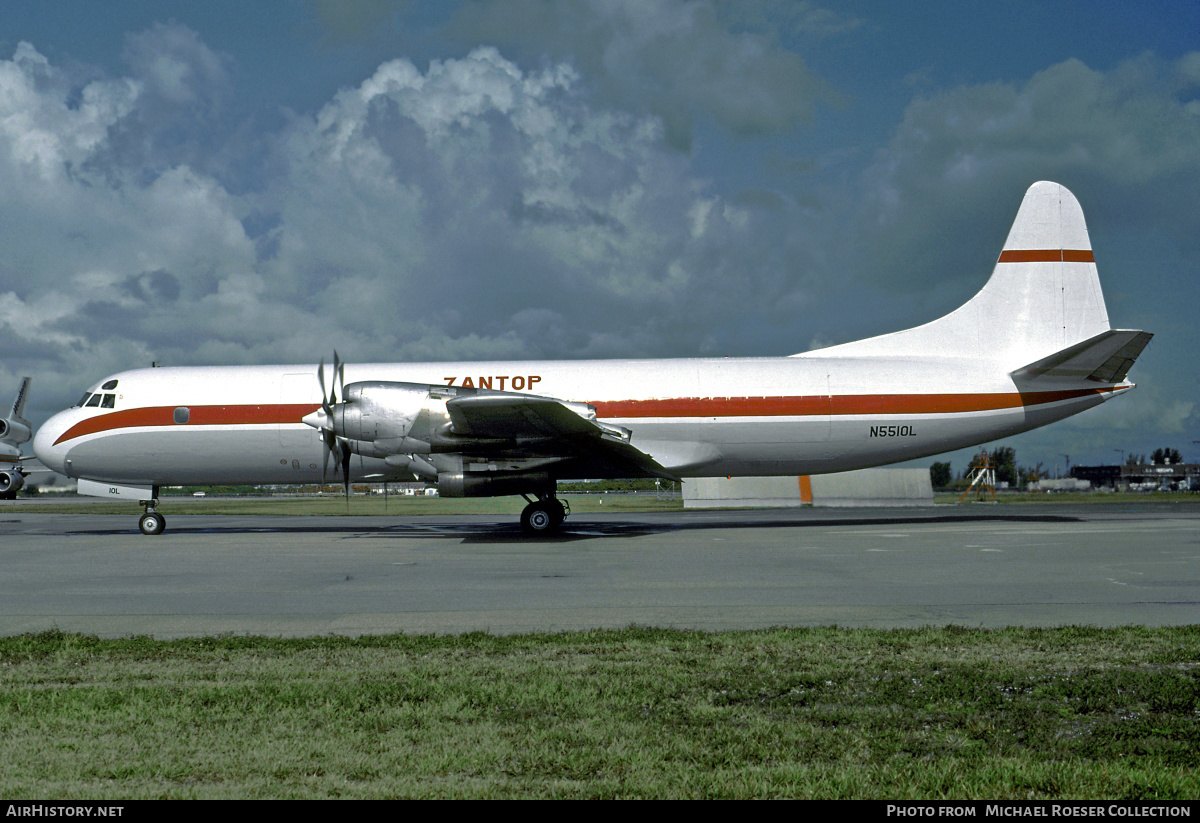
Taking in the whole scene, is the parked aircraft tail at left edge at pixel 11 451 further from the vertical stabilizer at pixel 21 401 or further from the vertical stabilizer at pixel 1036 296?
the vertical stabilizer at pixel 1036 296

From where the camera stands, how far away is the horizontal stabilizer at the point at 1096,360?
2000cm

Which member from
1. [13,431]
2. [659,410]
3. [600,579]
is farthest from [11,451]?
[600,579]

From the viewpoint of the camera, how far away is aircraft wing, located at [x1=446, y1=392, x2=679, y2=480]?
17.5 m

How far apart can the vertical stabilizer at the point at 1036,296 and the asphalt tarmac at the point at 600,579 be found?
4.92 m

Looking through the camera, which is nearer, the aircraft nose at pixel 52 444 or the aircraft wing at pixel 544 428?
the aircraft wing at pixel 544 428

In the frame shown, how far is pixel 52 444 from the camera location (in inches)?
864

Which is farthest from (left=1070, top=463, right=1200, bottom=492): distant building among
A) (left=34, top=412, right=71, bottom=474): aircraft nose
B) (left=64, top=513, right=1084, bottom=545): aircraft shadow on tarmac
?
(left=34, top=412, right=71, bottom=474): aircraft nose

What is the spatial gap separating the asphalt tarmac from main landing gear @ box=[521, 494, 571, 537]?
701mm

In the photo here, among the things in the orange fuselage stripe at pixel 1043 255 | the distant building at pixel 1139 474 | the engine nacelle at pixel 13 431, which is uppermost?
the orange fuselage stripe at pixel 1043 255

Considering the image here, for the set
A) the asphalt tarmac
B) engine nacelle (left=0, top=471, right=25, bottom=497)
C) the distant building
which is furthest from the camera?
the distant building

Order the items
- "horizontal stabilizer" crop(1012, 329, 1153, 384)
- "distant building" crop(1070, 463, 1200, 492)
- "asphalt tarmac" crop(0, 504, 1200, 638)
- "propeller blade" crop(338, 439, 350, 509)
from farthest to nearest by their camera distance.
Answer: "distant building" crop(1070, 463, 1200, 492) < "horizontal stabilizer" crop(1012, 329, 1153, 384) < "propeller blade" crop(338, 439, 350, 509) < "asphalt tarmac" crop(0, 504, 1200, 638)

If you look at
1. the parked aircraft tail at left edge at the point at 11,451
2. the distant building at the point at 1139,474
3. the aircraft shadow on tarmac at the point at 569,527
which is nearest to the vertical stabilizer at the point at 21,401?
the parked aircraft tail at left edge at the point at 11,451

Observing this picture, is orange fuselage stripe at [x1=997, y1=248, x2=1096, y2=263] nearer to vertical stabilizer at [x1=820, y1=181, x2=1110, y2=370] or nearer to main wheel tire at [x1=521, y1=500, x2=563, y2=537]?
vertical stabilizer at [x1=820, y1=181, x2=1110, y2=370]
